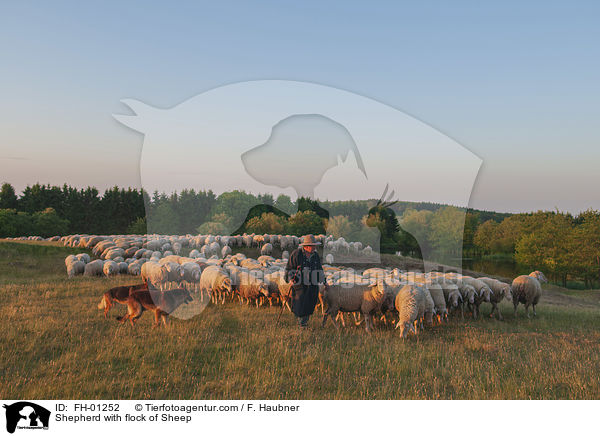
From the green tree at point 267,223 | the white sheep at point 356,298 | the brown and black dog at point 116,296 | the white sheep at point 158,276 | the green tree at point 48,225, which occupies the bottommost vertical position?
the green tree at point 48,225

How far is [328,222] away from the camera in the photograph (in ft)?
112

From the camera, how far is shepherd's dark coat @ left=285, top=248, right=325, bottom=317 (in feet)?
31.7

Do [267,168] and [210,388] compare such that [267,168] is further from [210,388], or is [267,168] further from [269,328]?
[210,388]

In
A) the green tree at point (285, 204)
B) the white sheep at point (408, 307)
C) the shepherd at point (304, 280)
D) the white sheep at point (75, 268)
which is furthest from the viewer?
the white sheep at point (75, 268)

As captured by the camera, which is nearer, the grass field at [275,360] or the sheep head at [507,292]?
the grass field at [275,360]

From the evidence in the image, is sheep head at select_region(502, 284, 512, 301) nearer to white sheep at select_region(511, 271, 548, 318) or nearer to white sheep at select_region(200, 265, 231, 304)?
white sheep at select_region(511, 271, 548, 318)

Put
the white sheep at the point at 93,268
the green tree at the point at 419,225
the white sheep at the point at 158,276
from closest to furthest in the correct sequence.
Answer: the green tree at the point at 419,225 → the white sheep at the point at 158,276 → the white sheep at the point at 93,268

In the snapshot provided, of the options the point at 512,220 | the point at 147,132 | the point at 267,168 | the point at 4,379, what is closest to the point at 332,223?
the point at 267,168

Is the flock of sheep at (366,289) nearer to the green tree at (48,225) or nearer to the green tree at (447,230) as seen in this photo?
the green tree at (447,230)

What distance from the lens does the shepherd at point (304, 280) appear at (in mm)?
9664

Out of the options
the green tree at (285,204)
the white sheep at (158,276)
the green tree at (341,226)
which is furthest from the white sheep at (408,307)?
the green tree at (341,226)
